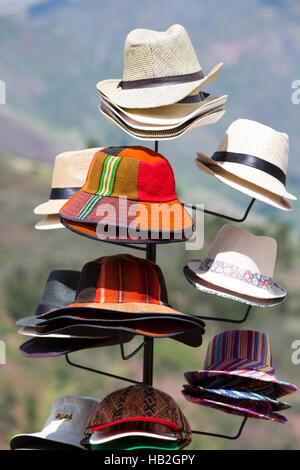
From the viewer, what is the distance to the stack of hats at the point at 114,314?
1671mm

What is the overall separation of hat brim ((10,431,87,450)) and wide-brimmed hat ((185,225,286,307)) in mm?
619

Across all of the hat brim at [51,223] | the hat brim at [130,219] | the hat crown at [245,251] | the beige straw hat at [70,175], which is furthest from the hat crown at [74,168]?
the hat crown at [245,251]

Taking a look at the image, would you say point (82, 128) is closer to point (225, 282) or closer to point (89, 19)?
point (89, 19)

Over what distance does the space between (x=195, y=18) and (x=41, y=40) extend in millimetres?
8283

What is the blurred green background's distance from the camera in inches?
404

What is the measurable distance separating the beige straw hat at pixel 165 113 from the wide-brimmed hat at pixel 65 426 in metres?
0.95

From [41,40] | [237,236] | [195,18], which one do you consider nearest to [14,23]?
[41,40]

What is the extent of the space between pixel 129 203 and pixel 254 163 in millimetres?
470

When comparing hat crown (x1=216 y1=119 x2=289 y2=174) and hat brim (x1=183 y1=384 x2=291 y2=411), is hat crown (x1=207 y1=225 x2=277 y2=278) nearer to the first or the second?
hat crown (x1=216 y1=119 x2=289 y2=174)

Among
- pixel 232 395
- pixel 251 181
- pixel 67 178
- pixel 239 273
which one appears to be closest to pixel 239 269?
pixel 239 273

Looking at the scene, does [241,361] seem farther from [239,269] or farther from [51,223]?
[51,223]

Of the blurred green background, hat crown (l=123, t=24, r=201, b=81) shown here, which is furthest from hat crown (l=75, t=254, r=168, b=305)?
the blurred green background

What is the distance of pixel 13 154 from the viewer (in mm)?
20031

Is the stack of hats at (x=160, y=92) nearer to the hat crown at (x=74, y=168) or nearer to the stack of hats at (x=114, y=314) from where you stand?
the hat crown at (x=74, y=168)
